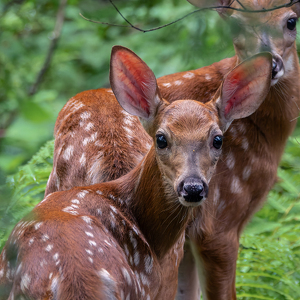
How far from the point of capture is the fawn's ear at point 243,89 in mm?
2930

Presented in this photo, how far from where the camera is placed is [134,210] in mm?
3000

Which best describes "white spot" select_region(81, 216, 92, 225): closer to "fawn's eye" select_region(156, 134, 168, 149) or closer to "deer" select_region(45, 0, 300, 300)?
"fawn's eye" select_region(156, 134, 168, 149)

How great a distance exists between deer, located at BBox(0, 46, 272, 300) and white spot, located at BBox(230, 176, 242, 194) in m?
0.61

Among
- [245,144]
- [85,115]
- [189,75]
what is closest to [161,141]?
[245,144]

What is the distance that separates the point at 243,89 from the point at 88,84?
349 cm

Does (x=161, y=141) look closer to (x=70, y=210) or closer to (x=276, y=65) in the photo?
(x=70, y=210)

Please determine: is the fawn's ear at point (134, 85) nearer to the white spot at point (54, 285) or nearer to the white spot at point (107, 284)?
the white spot at point (107, 284)

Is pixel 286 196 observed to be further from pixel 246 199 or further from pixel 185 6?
pixel 185 6

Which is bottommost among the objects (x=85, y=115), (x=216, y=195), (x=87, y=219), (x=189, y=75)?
(x=87, y=219)

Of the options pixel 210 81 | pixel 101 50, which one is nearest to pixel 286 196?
pixel 210 81

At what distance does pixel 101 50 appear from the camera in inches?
268

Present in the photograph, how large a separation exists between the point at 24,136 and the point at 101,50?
5905 millimetres

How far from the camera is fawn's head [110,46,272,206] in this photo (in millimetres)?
2592

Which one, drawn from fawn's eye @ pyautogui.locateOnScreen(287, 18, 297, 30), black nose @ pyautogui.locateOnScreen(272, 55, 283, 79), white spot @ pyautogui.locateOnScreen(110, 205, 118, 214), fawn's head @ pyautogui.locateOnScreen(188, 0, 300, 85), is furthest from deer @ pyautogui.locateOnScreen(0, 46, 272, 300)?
fawn's eye @ pyautogui.locateOnScreen(287, 18, 297, 30)
